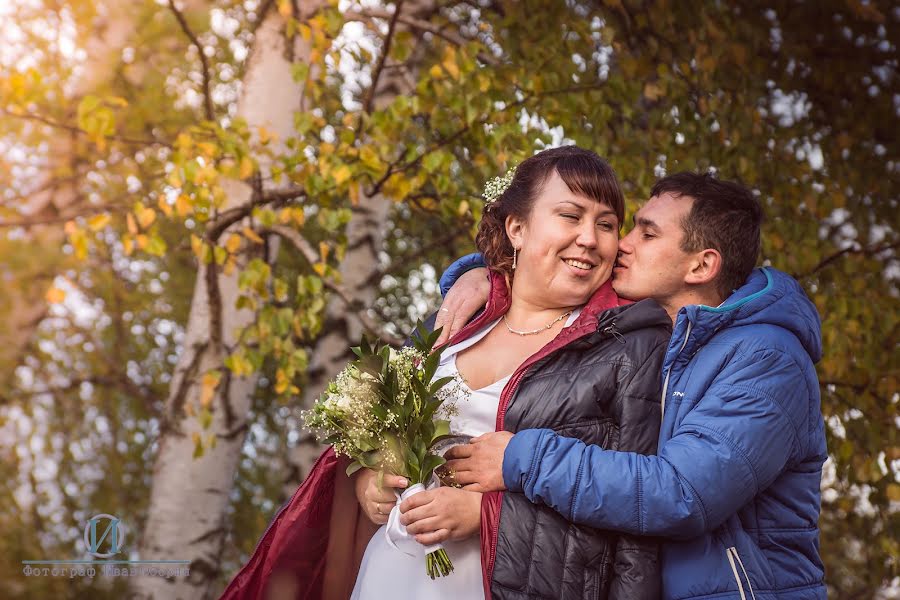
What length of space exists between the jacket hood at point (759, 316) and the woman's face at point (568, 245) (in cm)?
34

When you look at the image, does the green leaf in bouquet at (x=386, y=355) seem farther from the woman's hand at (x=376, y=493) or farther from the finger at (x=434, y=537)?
the finger at (x=434, y=537)

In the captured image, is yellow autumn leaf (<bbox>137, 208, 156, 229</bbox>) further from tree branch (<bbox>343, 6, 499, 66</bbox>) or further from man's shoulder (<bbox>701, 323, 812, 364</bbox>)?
man's shoulder (<bbox>701, 323, 812, 364</bbox>)

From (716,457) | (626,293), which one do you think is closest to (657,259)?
(626,293)

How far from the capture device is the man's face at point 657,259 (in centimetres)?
257

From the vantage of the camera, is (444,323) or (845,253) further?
(845,253)

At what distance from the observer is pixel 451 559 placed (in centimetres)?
232

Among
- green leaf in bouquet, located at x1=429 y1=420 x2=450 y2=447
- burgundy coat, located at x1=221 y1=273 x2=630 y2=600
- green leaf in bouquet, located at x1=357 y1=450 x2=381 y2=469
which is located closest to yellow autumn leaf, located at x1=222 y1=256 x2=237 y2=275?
burgundy coat, located at x1=221 y1=273 x2=630 y2=600

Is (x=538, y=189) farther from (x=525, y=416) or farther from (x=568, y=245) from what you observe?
(x=525, y=416)

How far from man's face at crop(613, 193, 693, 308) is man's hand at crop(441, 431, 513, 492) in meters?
0.66

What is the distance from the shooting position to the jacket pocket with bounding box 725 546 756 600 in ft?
6.81

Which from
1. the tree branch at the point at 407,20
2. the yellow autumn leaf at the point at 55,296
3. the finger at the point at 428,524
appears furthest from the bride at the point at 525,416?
the yellow autumn leaf at the point at 55,296

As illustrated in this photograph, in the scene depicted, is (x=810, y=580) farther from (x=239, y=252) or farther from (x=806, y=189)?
(x=806, y=189)

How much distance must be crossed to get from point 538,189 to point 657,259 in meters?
0.43

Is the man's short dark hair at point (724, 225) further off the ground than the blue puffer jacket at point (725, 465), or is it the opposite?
the man's short dark hair at point (724, 225)
